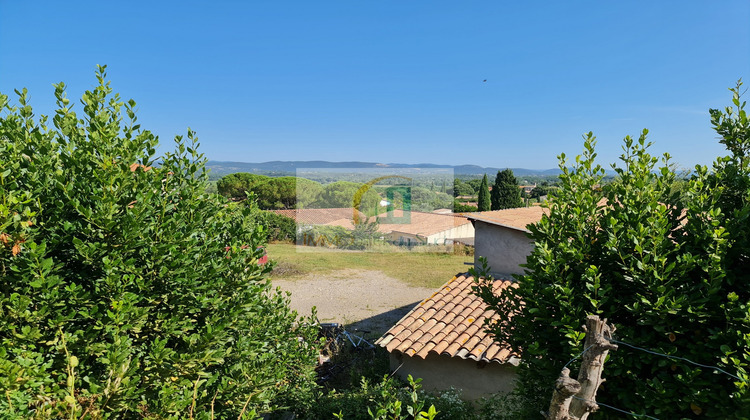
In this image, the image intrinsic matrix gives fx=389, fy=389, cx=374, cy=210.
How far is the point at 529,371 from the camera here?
3529 millimetres

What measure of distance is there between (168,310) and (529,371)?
3.26 meters

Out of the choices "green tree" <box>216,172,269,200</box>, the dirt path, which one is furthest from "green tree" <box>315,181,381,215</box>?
"green tree" <box>216,172,269,200</box>

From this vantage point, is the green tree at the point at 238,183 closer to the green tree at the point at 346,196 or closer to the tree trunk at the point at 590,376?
the green tree at the point at 346,196

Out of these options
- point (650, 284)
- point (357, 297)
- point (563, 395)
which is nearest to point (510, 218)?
point (650, 284)

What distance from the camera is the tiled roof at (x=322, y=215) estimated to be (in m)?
25.1

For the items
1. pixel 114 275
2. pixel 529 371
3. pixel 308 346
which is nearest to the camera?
pixel 114 275

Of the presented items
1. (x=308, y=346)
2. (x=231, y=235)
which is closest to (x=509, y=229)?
(x=308, y=346)

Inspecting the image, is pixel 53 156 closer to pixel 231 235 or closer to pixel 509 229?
pixel 231 235

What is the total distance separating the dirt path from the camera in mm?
14531

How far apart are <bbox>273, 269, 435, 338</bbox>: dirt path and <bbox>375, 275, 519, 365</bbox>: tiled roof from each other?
3899 millimetres

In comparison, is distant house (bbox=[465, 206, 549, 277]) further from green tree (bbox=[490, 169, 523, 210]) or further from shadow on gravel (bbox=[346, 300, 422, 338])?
green tree (bbox=[490, 169, 523, 210])

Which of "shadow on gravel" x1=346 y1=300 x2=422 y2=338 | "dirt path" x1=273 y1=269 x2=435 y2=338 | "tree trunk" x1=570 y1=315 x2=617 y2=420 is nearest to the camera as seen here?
"tree trunk" x1=570 y1=315 x2=617 y2=420

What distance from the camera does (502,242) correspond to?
9984 millimetres

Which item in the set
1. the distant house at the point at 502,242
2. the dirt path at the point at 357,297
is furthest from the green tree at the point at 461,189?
the distant house at the point at 502,242
